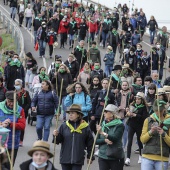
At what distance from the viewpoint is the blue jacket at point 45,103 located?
605 inches

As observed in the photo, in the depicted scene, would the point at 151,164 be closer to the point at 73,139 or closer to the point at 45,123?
the point at 73,139

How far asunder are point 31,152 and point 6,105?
3.52m

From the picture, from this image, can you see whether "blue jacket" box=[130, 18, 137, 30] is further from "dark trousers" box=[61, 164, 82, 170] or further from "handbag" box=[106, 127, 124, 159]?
"dark trousers" box=[61, 164, 82, 170]

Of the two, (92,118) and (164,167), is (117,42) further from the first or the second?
(164,167)

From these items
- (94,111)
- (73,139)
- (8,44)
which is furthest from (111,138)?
(8,44)

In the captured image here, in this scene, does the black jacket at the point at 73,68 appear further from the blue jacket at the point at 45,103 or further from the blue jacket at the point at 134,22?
the blue jacket at the point at 134,22

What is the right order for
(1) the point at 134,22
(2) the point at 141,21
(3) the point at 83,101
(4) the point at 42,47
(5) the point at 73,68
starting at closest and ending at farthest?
(3) the point at 83,101 → (5) the point at 73,68 → (4) the point at 42,47 → (1) the point at 134,22 → (2) the point at 141,21

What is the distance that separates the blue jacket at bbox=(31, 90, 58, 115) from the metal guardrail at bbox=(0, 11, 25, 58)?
11385mm

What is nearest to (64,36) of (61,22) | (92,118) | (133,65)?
(61,22)

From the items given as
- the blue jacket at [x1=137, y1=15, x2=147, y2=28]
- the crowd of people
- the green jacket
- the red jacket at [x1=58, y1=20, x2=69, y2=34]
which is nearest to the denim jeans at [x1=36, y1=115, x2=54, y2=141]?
the crowd of people

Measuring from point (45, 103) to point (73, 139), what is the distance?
12.7 feet

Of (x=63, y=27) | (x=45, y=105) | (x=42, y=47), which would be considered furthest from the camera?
(x=63, y=27)

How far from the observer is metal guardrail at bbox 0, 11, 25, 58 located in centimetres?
2958

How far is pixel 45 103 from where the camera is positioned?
50.4 feet
